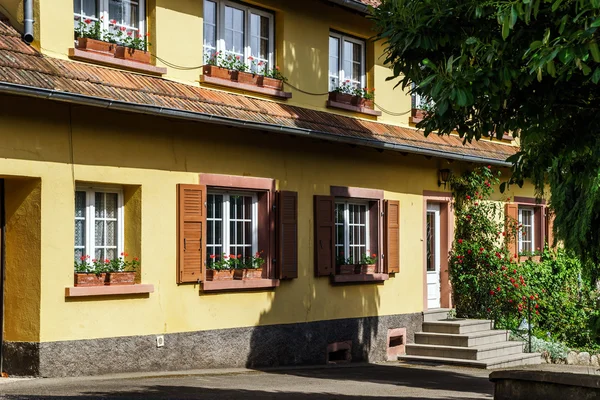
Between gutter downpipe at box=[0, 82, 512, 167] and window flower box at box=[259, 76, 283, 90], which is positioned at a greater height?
window flower box at box=[259, 76, 283, 90]

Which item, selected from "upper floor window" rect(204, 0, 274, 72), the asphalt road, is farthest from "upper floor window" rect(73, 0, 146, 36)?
the asphalt road

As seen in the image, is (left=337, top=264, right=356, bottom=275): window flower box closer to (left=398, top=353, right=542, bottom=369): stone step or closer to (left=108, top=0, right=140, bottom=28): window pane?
(left=398, top=353, right=542, bottom=369): stone step

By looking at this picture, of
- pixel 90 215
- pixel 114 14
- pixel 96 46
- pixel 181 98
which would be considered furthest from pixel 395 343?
pixel 96 46

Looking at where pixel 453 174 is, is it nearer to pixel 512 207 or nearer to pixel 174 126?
pixel 512 207

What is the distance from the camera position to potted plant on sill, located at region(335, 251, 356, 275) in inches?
705

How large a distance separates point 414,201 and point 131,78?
24.4 ft

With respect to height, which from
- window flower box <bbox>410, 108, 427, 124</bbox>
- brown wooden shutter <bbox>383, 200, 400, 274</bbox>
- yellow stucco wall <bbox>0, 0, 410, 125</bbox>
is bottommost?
brown wooden shutter <bbox>383, 200, 400, 274</bbox>

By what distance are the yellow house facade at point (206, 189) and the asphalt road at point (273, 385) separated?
594 millimetres

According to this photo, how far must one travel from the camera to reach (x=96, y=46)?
13656 millimetres

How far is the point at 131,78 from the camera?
13.9 metres

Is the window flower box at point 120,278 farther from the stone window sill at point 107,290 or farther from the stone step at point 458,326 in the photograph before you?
the stone step at point 458,326

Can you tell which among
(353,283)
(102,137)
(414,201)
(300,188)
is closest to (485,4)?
(102,137)

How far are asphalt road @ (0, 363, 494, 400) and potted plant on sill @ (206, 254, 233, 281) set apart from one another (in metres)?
1.32

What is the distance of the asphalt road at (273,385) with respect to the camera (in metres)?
11.6
